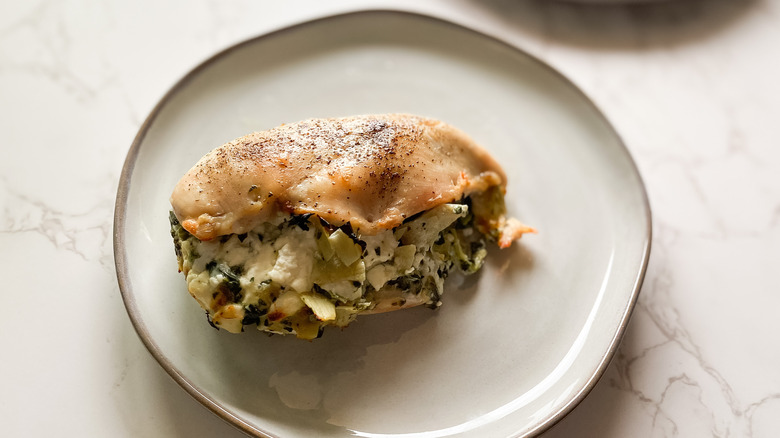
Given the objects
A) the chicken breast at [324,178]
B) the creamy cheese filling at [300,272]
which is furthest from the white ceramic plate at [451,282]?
the chicken breast at [324,178]

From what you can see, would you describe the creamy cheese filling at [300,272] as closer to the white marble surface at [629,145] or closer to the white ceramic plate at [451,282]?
the white ceramic plate at [451,282]

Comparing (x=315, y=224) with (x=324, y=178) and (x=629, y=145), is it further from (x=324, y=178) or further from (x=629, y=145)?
(x=629, y=145)

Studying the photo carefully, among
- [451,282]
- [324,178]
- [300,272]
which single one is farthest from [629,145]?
[300,272]

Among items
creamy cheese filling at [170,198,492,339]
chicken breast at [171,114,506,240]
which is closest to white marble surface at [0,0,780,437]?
creamy cheese filling at [170,198,492,339]

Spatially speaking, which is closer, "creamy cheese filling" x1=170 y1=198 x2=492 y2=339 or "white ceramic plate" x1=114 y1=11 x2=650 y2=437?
"creamy cheese filling" x1=170 y1=198 x2=492 y2=339

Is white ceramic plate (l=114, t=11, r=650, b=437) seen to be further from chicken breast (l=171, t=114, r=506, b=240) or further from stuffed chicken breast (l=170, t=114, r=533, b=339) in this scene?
chicken breast (l=171, t=114, r=506, b=240)

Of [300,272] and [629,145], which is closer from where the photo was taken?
[300,272]
